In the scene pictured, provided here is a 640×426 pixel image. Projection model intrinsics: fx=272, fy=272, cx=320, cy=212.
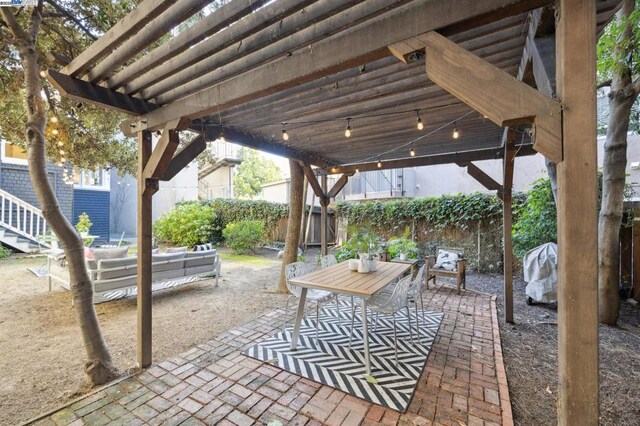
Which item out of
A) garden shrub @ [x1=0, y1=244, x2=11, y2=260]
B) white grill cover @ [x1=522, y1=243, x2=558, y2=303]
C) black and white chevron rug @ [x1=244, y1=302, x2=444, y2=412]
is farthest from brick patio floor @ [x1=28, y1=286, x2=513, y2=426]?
garden shrub @ [x1=0, y1=244, x2=11, y2=260]

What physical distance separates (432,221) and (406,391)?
6.17 metres

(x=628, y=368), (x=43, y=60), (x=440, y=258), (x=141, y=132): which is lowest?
(x=628, y=368)

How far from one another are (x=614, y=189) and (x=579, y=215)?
3.88 metres

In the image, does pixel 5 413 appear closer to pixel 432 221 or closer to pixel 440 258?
pixel 440 258

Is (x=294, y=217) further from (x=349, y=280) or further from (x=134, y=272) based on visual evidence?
(x=134, y=272)

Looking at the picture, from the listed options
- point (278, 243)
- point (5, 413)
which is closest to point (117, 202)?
point (278, 243)

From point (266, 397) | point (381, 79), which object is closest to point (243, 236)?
point (266, 397)

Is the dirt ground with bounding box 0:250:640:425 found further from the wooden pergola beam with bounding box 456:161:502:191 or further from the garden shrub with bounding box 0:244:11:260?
the garden shrub with bounding box 0:244:11:260

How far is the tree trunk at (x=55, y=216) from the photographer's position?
2438mm

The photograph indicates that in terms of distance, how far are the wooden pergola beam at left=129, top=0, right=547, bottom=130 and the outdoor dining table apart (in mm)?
1962

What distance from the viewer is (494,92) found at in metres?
1.36

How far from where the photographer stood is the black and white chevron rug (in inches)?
93.1

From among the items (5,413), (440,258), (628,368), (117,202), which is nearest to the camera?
(5,413)

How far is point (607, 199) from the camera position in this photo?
3832 mm
